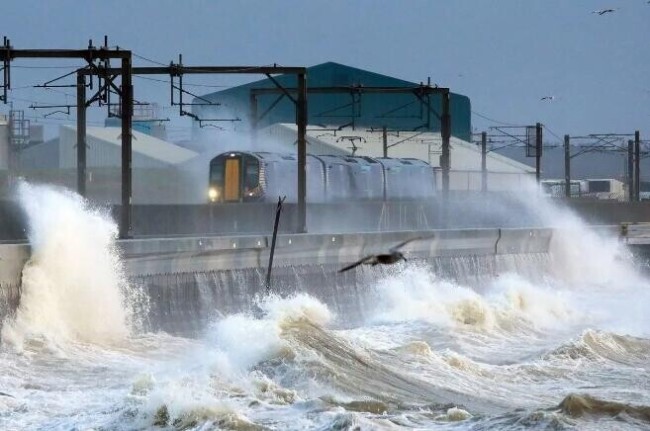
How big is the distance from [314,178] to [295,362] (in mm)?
29797

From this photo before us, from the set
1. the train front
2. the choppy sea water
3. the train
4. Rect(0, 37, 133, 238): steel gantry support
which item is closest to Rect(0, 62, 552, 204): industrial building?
the train

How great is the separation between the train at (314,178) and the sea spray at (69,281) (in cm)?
2091

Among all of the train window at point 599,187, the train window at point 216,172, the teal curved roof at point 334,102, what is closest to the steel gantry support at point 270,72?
the train window at point 216,172

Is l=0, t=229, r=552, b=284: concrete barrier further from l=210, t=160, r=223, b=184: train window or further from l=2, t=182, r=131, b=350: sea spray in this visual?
l=210, t=160, r=223, b=184: train window

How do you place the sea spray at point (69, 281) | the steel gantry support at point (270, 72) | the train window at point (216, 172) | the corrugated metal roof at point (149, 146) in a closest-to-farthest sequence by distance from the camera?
→ the sea spray at point (69, 281) → the steel gantry support at point (270, 72) → the train window at point (216, 172) → the corrugated metal roof at point (149, 146)

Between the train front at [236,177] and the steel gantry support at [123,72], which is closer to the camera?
the steel gantry support at [123,72]

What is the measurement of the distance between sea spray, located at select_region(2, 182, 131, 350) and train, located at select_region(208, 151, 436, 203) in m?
20.9

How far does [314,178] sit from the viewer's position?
157 feet

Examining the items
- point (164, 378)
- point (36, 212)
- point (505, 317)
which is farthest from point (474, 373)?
point (505, 317)

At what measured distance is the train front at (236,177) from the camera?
45.6m

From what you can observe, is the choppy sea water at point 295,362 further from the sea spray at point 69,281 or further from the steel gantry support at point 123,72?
the steel gantry support at point 123,72

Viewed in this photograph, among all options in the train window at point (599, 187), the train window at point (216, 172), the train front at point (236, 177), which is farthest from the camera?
the train window at point (599, 187)

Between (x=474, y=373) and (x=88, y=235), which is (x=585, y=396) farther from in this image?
(x=88, y=235)

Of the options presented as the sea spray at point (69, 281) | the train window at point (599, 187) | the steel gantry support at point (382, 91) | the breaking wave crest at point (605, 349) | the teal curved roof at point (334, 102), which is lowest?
the breaking wave crest at point (605, 349)
